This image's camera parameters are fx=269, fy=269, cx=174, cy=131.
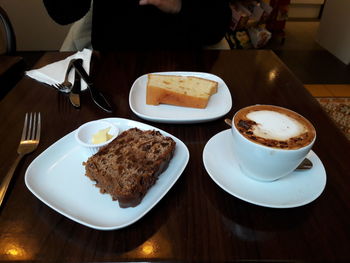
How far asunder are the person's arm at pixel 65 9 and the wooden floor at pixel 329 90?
1732 mm

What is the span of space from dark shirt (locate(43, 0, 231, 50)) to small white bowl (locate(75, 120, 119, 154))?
0.74 m

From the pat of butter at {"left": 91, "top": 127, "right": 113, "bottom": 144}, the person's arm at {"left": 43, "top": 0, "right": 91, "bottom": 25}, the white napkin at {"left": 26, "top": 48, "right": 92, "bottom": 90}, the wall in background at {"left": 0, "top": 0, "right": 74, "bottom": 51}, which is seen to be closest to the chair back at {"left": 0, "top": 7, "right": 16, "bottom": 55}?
the person's arm at {"left": 43, "top": 0, "right": 91, "bottom": 25}

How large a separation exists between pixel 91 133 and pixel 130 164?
183 millimetres

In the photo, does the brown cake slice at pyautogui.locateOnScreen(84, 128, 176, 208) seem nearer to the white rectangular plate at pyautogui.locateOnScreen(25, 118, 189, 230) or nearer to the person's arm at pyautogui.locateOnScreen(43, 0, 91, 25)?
the white rectangular plate at pyautogui.locateOnScreen(25, 118, 189, 230)

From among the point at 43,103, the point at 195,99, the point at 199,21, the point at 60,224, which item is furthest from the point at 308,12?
the point at 60,224

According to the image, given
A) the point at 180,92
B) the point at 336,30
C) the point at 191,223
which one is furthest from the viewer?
the point at 336,30

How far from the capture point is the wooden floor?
213 cm

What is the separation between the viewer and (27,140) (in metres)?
0.66

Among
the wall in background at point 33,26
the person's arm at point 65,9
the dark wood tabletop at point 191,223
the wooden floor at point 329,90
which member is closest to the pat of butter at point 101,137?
the dark wood tabletop at point 191,223

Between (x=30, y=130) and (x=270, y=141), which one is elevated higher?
(x=270, y=141)

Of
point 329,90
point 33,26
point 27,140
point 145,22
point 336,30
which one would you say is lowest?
point 329,90

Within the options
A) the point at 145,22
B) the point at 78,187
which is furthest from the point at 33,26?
the point at 78,187

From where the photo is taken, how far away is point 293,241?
1.47 feet

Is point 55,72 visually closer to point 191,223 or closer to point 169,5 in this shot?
point 169,5
